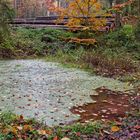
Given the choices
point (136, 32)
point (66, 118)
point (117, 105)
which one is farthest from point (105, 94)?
point (136, 32)

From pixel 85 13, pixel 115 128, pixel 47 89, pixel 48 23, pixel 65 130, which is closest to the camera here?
pixel 65 130

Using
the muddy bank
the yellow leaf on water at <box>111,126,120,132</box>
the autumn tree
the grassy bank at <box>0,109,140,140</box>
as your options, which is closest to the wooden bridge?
the autumn tree

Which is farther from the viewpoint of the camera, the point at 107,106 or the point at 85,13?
the point at 85,13

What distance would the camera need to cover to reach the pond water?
27.7 ft

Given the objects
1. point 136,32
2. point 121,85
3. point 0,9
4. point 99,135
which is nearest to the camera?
point 99,135

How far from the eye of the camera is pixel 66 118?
26.2 feet

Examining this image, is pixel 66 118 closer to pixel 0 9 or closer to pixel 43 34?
pixel 0 9

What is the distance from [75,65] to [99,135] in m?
9.02

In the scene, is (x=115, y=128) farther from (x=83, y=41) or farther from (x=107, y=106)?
(x=83, y=41)

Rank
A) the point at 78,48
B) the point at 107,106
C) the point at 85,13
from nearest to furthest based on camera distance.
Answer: the point at 107,106, the point at 78,48, the point at 85,13

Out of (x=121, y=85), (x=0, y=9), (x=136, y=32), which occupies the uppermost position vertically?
(x=0, y=9)

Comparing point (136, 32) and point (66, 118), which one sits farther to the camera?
point (136, 32)

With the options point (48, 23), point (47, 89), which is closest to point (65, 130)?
point (47, 89)

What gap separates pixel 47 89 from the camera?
428 inches
